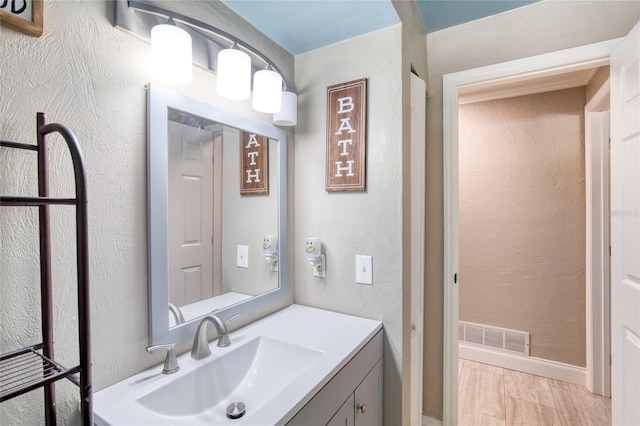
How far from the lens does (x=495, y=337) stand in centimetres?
266

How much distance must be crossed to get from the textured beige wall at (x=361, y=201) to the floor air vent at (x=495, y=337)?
1746mm

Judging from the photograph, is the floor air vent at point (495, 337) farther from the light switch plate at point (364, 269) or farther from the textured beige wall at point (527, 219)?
the light switch plate at point (364, 269)

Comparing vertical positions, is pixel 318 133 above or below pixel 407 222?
above

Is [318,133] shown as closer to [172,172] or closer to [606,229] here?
[172,172]

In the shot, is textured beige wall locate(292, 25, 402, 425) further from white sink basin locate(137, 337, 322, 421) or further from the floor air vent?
the floor air vent

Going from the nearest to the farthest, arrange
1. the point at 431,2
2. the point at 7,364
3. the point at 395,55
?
the point at 7,364, the point at 395,55, the point at 431,2

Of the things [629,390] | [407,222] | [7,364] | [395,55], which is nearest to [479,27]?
[395,55]

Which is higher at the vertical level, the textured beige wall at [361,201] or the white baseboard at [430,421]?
the textured beige wall at [361,201]

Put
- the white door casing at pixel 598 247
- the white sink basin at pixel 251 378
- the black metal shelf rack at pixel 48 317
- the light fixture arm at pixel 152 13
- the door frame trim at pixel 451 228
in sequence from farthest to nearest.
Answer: the white door casing at pixel 598 247, the door frame trim at pixel 451 228, the light fixture arm at pixel 152 13, the white sink basin at pixel 251 378, the black metal shelf rack at pixel 48 317

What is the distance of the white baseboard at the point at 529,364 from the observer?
236cm

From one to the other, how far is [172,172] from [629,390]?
7.13 feet

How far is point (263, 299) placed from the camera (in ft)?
4.55

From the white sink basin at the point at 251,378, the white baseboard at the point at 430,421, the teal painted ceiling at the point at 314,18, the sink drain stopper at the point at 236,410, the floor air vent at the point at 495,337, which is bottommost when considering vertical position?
the white baseboard at the point at 430,421

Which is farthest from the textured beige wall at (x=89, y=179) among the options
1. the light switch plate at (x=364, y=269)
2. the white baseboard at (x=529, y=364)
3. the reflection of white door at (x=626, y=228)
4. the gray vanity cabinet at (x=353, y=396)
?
the white baseboard at (x=529, y=364)
